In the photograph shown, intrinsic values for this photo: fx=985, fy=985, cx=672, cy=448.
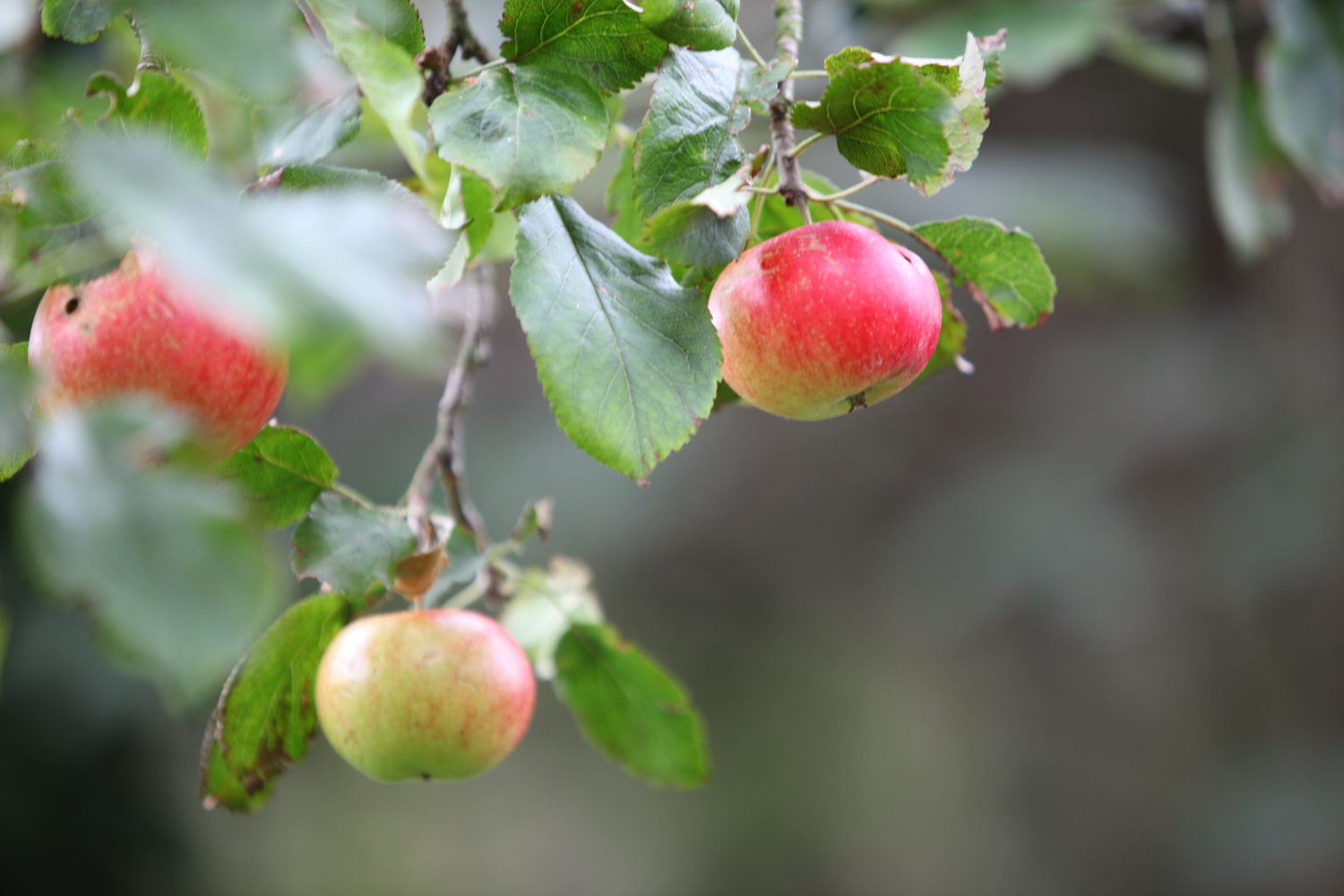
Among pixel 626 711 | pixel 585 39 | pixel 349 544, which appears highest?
pixel 585 39

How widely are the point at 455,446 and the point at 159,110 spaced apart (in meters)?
0.28

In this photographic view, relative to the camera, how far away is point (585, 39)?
1.46 ft

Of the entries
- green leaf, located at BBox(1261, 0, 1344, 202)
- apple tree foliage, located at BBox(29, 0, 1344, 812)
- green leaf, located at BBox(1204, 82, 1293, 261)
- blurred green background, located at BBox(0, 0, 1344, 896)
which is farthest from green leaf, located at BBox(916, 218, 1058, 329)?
blurred green background, located at BBox(0, 0, 1344, 896)

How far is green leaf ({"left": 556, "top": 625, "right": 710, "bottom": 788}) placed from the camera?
69 centimetres

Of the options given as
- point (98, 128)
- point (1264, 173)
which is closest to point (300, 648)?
point (98, 128)

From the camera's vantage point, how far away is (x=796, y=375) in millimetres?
447

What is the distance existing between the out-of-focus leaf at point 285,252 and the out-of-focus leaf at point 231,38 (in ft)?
0.16

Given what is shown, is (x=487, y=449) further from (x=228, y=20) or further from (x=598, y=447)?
(x=228, y=20)

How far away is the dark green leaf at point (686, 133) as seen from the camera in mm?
417

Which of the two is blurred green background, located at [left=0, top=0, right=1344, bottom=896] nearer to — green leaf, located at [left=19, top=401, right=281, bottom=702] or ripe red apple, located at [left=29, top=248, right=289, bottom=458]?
ripe red apple, located at [left=29, top=248, right=289, bottom=458]

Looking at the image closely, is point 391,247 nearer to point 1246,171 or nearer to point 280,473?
point 280,473

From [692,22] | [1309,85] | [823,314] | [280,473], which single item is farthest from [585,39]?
[1309,85]

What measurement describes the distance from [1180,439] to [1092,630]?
452 millimetres

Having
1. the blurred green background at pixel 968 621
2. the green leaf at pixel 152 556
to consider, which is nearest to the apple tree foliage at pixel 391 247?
the green leaf at pixel 152 556
